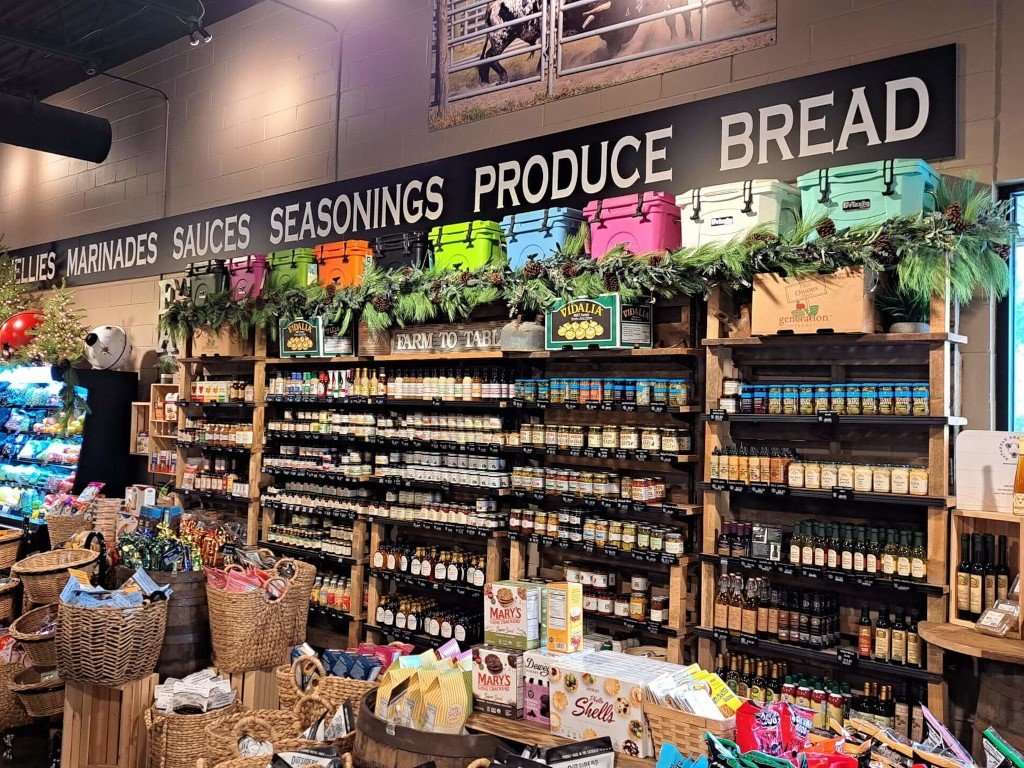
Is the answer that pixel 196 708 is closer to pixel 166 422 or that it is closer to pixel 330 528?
pixel 330 528

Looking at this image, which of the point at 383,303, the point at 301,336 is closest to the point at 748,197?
the point at 383,303

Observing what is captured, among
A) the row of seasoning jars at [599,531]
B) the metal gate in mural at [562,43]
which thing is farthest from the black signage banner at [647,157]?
the row of seasoning jars at [599,531]

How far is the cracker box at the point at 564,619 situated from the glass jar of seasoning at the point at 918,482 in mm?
1601

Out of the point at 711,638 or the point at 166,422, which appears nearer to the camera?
the point at 711,638

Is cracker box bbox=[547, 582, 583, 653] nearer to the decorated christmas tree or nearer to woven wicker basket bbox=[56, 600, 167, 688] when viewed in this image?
woven wicker basket bbox=[56, 600, 167, 688]

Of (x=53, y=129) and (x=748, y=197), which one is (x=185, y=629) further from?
(x=53, y=129)

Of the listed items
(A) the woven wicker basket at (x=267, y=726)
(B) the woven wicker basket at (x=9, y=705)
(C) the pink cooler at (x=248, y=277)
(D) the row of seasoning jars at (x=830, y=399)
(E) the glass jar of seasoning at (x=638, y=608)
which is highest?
(C) the pink cooler at (x=248, y=277)

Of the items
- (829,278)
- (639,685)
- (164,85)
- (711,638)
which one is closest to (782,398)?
(829,278)

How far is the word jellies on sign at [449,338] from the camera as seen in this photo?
5.24 meters

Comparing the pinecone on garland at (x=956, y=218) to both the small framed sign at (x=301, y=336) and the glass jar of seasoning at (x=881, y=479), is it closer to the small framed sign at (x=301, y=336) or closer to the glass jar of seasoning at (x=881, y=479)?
the glass jar of seasoning at (x=881, y=479)

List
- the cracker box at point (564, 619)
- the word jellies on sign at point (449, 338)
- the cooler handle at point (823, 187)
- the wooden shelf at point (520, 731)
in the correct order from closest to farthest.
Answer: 1. the wooden shelf at point (520, 731)
2. the cracker box at point (564, 619)
3. the cooler handle at point (823, 187)
4. the word jellies on sign at point (449, 338)

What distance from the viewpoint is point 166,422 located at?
312 inches

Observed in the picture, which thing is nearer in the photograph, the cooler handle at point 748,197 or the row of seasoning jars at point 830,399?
the row of seasoning jars at point 830,399

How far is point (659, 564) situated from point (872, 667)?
1.28 meters
